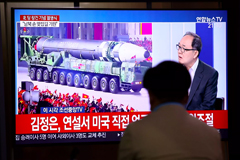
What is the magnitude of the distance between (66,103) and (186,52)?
1.16m

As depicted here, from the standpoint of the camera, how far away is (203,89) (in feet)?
9.97

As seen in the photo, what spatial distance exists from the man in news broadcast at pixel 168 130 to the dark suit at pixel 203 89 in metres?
1.85

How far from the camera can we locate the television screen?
9.59ft

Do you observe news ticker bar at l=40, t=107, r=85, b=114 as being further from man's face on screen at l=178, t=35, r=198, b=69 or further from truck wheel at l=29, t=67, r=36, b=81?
man's face on screen at l=178, t=35, r=198, b=69

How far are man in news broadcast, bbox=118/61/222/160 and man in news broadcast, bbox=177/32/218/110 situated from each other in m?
1.85

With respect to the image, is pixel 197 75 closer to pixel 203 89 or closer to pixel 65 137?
pixel 203 89

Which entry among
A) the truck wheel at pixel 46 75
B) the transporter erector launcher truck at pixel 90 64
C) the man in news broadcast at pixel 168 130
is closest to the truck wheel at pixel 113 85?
the transporter erector launcher truck at pixel 90 64

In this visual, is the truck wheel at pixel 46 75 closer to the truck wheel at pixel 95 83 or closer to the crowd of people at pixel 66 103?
the crowd of people at pixel 66 103

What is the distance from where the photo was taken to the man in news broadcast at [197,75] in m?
3.04

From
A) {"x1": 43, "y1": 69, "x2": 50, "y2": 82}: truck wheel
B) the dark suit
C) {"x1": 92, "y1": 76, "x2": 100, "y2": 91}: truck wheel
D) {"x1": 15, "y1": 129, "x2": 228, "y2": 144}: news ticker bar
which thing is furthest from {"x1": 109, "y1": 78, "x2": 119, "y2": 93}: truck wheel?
the dark suit

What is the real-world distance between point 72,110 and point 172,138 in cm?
192

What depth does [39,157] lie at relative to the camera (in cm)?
316

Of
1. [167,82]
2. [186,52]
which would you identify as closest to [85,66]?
[186,52]
